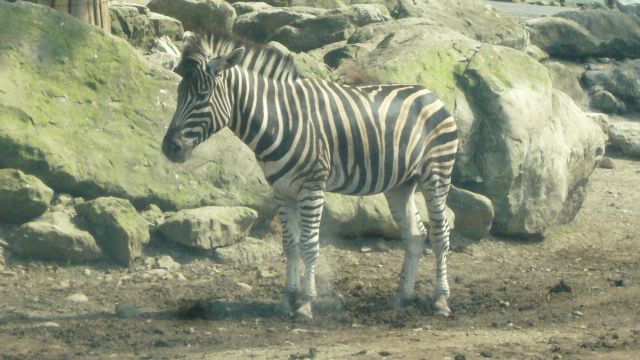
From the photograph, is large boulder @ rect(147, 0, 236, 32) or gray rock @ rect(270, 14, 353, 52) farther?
large boulder @ rect(147, 0, 236, 32)

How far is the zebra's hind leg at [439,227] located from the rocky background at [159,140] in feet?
4.84

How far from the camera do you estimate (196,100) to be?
8.29m

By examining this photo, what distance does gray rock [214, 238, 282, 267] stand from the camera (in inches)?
402

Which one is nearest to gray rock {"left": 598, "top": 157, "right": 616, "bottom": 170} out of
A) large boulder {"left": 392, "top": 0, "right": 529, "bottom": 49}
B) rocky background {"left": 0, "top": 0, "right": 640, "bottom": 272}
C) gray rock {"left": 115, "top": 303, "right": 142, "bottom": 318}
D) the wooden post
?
rocky background {"left": 0, "top": 0, "right": 640, "bottom": 272}

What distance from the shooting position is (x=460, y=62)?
12.5 meters

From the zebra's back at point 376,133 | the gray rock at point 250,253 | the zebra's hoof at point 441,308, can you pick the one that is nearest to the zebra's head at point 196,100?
the zebra's back at point 376,133

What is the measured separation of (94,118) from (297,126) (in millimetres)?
2744

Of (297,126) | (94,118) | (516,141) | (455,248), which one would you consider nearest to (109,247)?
(94,118)

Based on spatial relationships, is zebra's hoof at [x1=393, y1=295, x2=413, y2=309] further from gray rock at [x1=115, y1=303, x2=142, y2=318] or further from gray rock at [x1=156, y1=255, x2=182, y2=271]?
gray rock at [x1=115, y1=303, x2=142, y2=318]

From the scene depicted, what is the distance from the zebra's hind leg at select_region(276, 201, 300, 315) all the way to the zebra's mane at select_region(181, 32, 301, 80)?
1034mm

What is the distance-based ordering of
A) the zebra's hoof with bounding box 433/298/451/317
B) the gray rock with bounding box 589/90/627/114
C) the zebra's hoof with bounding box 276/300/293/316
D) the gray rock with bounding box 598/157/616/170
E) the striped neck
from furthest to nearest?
the gray rock with bounding box 589/90/627/114 < the gray rock with bounding box 598/157/616/170 < the zebra's hoof with bounding box 433/298/451/317 < the zebra's hoof with bounding box 276/300/293/316 < the striped neck

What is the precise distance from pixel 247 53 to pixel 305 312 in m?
2.03

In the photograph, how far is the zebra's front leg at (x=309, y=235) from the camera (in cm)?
858

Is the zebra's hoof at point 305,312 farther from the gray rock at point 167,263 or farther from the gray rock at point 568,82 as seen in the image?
the gray rock at point 568,82
